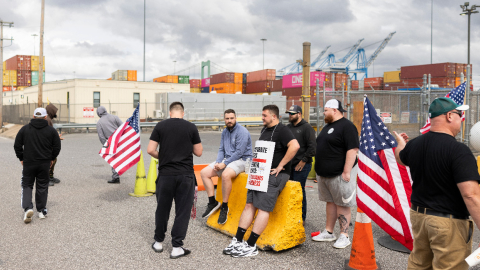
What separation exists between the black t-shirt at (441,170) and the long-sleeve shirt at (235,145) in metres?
3.19

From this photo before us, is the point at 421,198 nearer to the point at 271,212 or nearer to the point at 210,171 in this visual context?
the point at 271,212

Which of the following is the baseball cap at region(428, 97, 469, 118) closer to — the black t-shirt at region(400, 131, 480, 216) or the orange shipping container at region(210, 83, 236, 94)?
the black t-shirt at region(400, 131, 480, 216)

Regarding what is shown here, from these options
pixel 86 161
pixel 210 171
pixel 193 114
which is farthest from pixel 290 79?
pixel 210 171

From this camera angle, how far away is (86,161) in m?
13.9

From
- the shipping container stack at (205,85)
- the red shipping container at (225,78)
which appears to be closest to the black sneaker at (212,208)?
the red shipping container at (225,78)

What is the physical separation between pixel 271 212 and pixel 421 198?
8.01 ft

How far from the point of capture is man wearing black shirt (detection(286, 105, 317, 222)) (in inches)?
245

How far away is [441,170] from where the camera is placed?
304cm

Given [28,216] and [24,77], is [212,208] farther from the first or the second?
[24,77]

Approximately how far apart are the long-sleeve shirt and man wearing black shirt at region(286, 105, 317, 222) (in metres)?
0.77

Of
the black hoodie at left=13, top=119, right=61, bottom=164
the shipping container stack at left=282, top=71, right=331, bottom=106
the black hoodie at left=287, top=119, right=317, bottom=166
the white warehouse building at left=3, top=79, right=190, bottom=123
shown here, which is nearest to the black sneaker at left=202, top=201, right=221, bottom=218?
the black hoodie at left=287, top=119, right=317, bottom=166

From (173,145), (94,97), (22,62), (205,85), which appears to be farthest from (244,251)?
(22,62)

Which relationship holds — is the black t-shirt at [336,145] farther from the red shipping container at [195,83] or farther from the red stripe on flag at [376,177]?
the red shipping container at [195,83]

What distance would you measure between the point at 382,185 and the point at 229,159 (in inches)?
93.8
